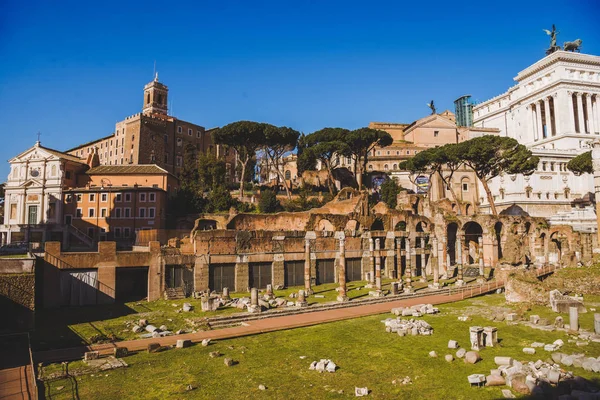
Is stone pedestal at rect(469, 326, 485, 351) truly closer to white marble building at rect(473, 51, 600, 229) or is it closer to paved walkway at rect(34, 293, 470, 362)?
paved walkway at rect(34, 293, 470, 362)

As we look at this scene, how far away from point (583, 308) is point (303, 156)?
154 ft

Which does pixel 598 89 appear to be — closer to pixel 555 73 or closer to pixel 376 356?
pixel 555 73

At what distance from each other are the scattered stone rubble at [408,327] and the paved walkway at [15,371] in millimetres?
12313

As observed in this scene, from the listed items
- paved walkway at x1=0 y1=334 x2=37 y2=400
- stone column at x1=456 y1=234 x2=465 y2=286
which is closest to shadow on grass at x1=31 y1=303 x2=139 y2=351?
paved walkway at x1=0 y1=334 x2=37 y2=400

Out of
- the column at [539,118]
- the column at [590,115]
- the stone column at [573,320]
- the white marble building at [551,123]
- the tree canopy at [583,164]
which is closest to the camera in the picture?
the stone column at [573,320]

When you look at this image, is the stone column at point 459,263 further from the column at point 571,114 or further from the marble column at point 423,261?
the column at point 571,114

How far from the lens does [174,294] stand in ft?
84.3

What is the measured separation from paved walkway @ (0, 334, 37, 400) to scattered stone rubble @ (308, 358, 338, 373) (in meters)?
7.26

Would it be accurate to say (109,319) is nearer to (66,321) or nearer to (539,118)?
(66,321)

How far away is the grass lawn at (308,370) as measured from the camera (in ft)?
36.8

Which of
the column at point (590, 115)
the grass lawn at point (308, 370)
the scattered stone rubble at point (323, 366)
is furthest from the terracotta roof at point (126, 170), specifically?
the column at point (590, 115)

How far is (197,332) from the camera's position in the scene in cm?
1759

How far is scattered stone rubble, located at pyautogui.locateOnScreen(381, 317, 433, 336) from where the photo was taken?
1691 cm

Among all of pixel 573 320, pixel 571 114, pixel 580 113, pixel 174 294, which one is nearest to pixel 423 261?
pixel 573 320
